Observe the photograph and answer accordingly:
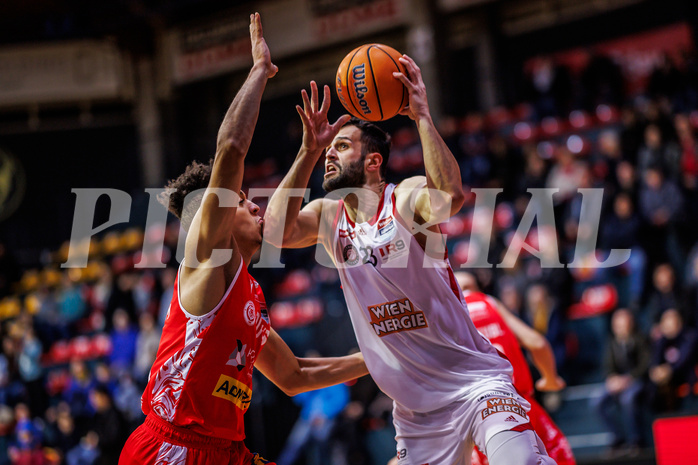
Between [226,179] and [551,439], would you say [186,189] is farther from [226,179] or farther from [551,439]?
[551,439]

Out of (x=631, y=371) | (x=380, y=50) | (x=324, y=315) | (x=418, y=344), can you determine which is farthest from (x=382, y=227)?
(x=324, y=315)

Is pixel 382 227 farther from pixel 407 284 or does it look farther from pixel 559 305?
pixel 559 305

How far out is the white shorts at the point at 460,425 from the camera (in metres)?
3.52

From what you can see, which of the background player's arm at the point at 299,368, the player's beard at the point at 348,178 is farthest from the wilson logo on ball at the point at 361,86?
the background player's arm at the point at 299,368

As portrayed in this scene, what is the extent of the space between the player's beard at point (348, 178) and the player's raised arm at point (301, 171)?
0.15 metres

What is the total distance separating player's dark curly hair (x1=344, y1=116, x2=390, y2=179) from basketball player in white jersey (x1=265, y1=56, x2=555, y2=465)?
204mm

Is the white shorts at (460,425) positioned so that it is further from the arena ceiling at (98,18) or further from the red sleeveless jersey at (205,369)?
the arena ceiling at (98,18)

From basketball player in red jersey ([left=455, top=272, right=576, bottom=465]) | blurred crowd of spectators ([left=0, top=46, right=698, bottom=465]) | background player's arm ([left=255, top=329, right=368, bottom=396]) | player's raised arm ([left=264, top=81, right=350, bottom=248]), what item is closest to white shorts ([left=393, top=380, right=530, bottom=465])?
background player's arm ([left=255, top=329, right=368, bottom=396])

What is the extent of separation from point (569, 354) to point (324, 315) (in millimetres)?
3507

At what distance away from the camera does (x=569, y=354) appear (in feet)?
28.7

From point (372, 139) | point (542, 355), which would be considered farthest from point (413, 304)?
point (542, 355)

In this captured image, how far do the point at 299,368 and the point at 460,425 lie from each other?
1.01 meters

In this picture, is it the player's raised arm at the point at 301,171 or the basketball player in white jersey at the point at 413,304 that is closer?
the basketball player in white jersey at the point at 413,304

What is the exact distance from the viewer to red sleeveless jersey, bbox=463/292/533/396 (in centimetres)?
469
